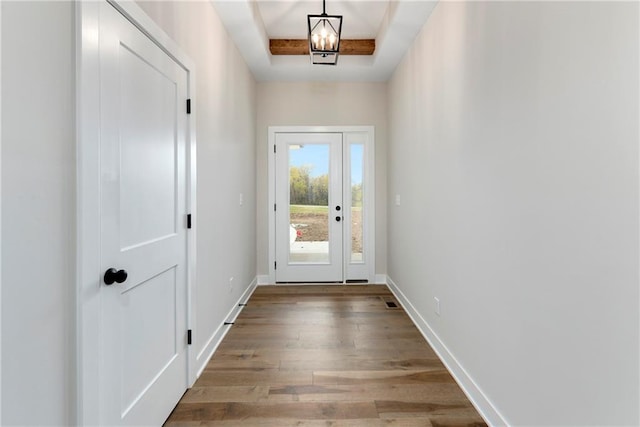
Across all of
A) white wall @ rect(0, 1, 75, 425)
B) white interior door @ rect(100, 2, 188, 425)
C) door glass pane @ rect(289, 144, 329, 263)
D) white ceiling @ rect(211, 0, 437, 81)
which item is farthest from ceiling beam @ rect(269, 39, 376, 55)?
white wall @ rect(0, 1, 75, 425)

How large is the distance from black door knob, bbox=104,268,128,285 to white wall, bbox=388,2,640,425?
171 centimetres

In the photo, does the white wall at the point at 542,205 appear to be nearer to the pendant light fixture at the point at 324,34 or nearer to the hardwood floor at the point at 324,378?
the hardwood floor at the point at 324,378

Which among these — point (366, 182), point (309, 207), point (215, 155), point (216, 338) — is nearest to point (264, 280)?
point (309, 207)

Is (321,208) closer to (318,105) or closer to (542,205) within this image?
(318,105)

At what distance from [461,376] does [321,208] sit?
272 centimetres

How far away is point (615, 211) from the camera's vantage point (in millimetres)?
989

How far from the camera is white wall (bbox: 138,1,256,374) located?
7.01ft

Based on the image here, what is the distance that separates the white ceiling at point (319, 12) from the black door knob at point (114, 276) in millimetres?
2173

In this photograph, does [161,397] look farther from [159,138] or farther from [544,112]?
[544,112]

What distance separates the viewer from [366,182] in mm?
4320

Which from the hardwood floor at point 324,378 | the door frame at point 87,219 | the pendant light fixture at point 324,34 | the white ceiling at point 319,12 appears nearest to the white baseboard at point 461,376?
the hardwood floor at point 324,378

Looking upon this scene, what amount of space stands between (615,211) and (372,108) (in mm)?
3557

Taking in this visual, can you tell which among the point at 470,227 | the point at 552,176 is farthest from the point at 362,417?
the point at 552,176

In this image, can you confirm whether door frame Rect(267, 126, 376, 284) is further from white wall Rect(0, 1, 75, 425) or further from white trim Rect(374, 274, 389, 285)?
white wall Rect(0, 1, 75, 425)
